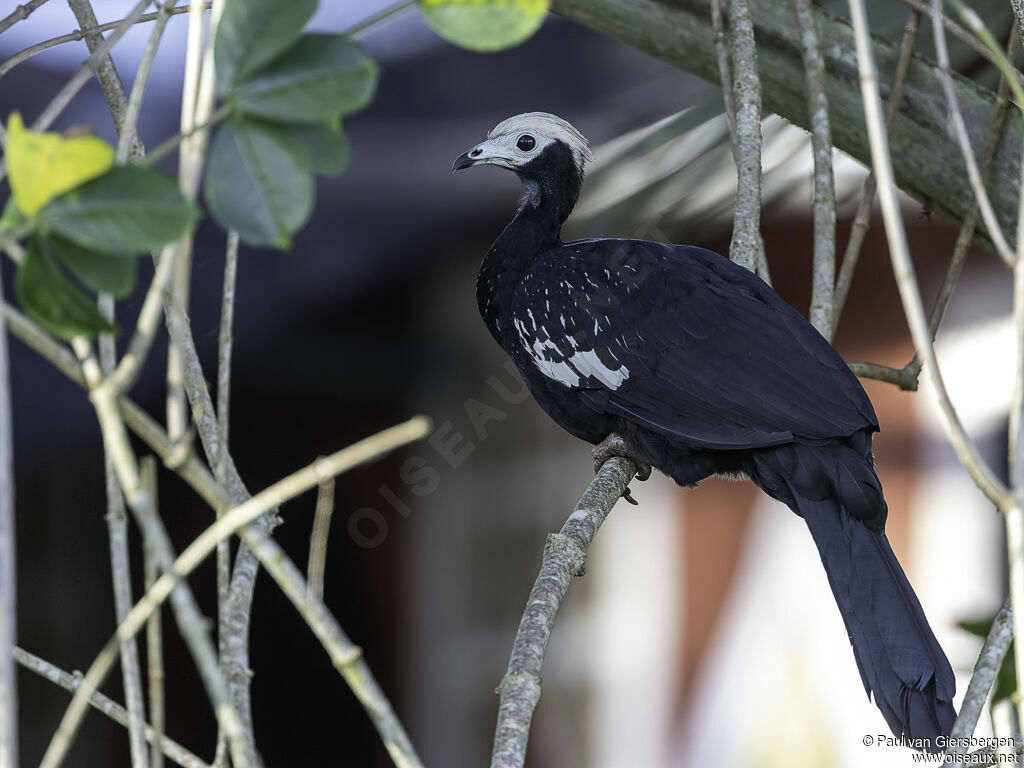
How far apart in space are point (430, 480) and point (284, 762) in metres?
1.15

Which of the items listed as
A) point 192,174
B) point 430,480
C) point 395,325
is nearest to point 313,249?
point 395,325

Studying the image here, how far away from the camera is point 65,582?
343 centimetres

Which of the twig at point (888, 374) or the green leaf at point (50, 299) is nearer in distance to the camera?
the green leaf at point (50, 299)

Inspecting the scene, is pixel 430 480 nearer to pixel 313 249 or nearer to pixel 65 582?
pixel 313 249

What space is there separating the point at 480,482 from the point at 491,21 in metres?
3.69

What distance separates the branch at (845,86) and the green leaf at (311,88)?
1.28 metres

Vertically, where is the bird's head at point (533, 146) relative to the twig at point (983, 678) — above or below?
above

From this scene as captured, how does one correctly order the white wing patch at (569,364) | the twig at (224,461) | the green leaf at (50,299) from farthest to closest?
1. the white wing patch at (569,364)
2. the twig at (224,461)
3. the green leaf at (50,299)

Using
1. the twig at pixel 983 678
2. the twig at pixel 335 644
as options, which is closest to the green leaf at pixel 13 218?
the twig at pixel 335 644

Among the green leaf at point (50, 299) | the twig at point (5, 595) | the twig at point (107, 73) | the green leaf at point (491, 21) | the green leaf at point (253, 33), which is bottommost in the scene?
the twig at point (5, 595)

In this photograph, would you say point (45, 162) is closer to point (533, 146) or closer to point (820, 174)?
point (820, 174)

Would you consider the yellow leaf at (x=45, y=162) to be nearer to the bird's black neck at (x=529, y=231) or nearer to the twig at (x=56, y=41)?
the twig at (x=56, y=41)

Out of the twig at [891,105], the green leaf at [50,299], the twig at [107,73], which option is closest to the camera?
the green leaf at [50,299]

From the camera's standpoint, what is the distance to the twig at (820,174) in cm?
170
